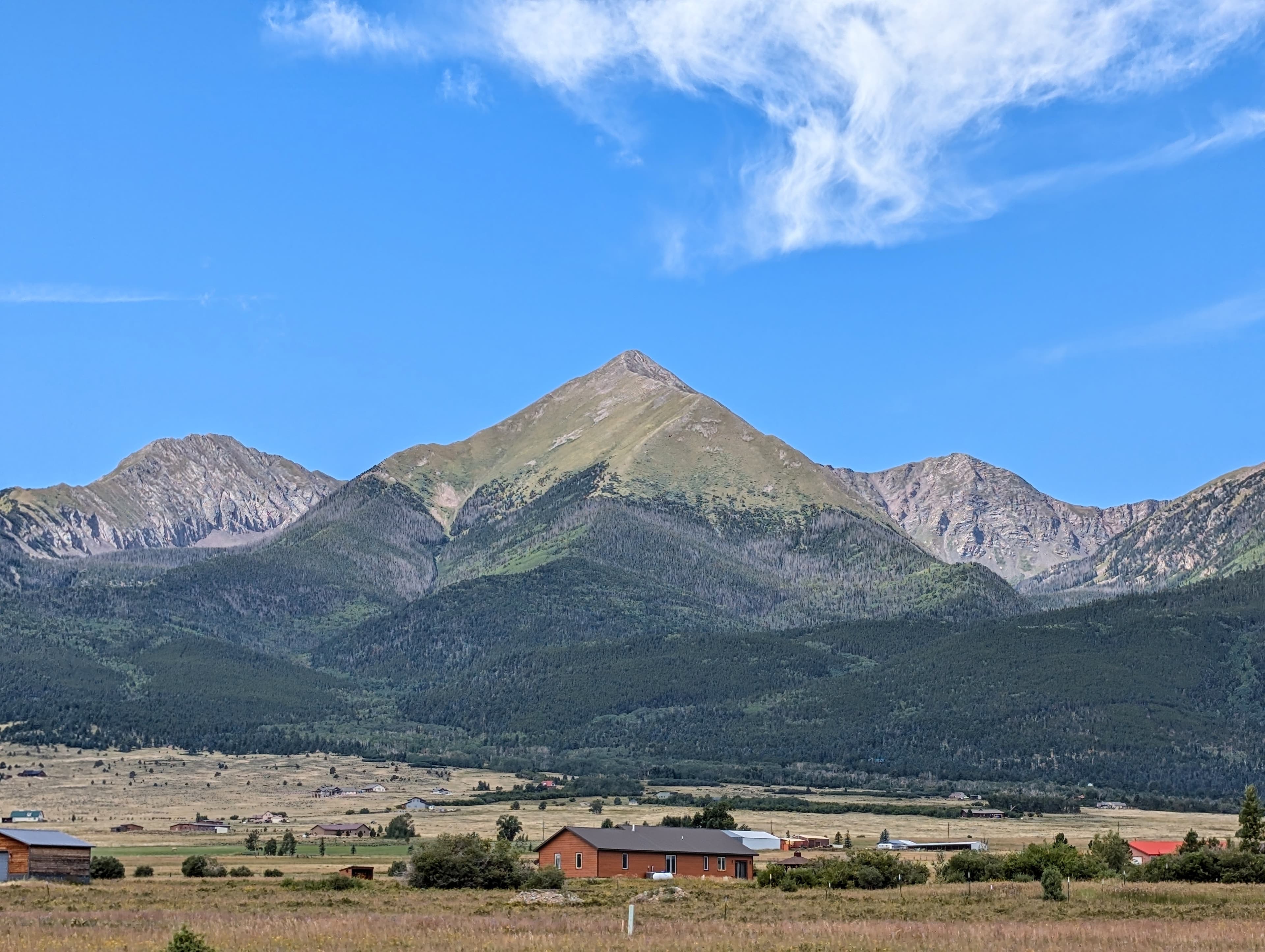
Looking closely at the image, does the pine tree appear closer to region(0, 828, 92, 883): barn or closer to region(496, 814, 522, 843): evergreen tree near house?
region(496, 814, 522, 843): evergreen tree near house

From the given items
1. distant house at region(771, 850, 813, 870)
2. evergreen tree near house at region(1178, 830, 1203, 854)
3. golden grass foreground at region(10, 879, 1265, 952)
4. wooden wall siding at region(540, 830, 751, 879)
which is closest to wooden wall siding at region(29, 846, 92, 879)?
golden grass foreground at region(10, 879, 1265, 952)

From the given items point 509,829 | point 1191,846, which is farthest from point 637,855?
point 509,829

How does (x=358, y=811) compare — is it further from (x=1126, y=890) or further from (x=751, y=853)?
(x=1126, y=890)

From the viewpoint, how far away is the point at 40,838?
91688 millimetres

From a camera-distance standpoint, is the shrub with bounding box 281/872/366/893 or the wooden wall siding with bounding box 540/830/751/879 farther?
the wooden wall siding with bounding box 540/830/751/879

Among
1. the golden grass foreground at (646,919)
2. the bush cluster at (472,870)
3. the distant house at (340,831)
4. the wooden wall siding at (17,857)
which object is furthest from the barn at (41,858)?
the distant house at (340,831)

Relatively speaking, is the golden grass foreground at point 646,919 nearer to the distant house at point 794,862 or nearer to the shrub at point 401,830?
the distant house at point 794,862

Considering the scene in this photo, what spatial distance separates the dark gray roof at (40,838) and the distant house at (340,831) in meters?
61.5

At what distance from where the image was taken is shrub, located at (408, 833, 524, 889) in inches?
3366

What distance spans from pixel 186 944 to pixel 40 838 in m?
51.6

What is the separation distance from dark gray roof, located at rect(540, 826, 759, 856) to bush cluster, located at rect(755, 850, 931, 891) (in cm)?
1044

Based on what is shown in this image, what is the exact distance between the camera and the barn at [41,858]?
294ft

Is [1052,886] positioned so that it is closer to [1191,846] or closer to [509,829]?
[1191,846]

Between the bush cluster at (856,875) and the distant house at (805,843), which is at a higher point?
the distant house at (805,843)
